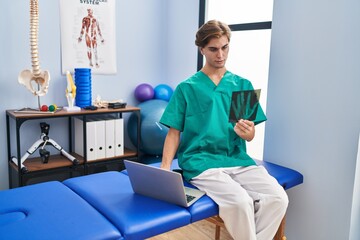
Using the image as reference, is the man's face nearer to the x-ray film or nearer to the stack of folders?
the x-ray film

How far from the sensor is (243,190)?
145cm

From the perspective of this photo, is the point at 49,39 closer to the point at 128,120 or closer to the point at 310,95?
the point at 128,120

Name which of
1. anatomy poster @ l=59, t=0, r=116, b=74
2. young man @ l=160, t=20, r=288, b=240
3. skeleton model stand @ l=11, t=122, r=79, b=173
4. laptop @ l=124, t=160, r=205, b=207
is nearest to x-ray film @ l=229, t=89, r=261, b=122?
young man @ l=160, t=20, r=288, b=240

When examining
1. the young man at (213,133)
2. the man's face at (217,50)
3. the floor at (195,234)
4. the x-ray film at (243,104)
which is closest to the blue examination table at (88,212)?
the young man at (213,133)

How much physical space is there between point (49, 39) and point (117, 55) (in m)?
0.59

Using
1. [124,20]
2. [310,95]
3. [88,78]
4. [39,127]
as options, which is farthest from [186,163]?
[124,20]

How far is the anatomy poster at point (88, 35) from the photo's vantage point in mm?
2674

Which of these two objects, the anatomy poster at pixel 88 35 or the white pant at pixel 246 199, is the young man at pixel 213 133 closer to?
the white pant at pixel 246 199

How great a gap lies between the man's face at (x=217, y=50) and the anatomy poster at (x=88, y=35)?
56.8 inches

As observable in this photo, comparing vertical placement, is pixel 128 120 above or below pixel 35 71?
below

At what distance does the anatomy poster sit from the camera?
2674mm

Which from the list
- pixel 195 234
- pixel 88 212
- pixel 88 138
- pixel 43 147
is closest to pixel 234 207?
pixel 88 212

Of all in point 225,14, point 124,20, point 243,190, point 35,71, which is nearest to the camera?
point 243,190

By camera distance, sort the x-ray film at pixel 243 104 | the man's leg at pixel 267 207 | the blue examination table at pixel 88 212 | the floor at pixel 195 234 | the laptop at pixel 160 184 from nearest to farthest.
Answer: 1. the blue examination table at pixel 88 212
2. the laptop at pixel 160 184
3. the man's leg at pixel 267 207
4. the x-ray film at pixel 243 104
5. the floor at pixel 195 234
